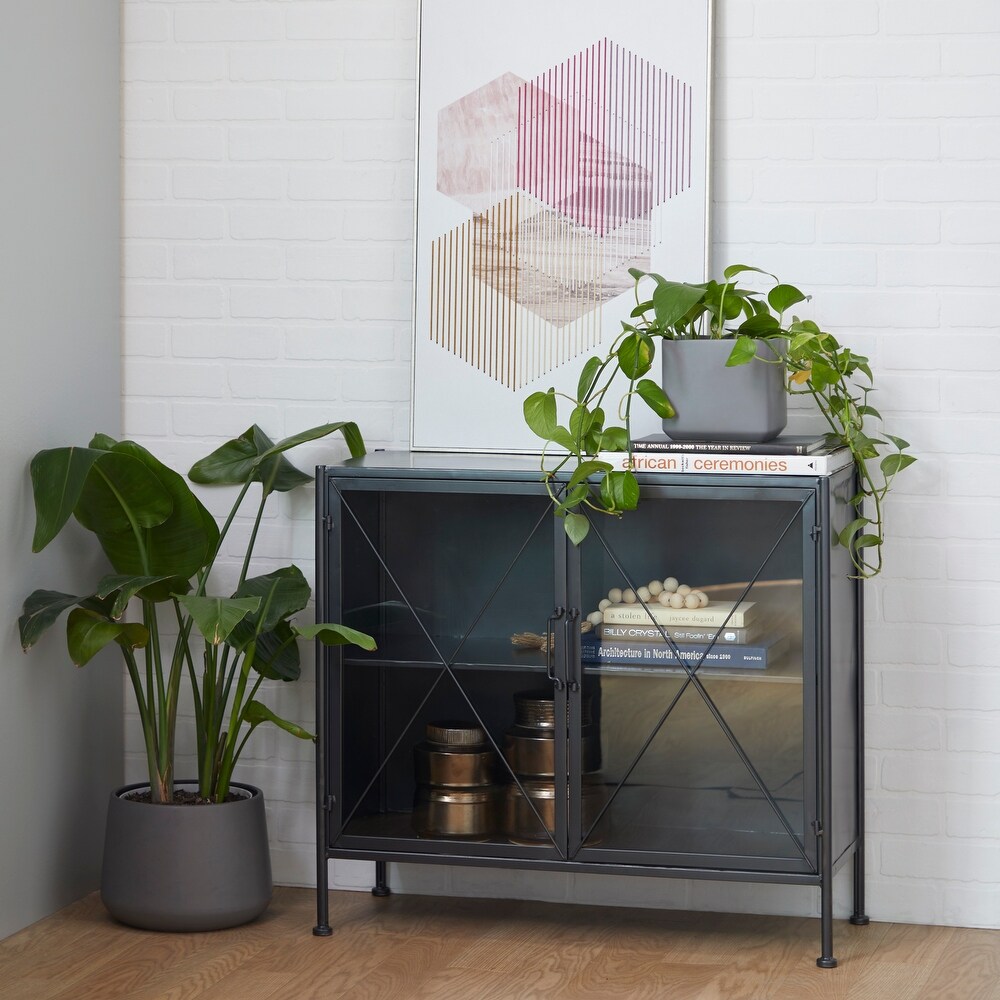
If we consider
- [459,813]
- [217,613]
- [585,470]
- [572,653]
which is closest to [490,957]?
[459,813]

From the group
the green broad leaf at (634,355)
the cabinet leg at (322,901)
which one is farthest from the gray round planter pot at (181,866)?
the green broad leaf at (634,355)

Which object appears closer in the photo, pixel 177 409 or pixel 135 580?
pixel 135 580

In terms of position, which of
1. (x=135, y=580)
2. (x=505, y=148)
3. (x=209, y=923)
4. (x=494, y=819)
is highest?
(x=505, y=148)

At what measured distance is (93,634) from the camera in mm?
2807

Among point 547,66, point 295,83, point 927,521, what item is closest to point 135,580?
point 295,83

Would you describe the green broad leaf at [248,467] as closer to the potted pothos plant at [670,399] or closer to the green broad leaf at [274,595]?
the green broad leaf at [274,595]

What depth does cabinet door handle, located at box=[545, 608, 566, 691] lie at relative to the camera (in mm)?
2686

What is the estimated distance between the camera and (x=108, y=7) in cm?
312

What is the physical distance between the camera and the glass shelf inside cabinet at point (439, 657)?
2.73 metres

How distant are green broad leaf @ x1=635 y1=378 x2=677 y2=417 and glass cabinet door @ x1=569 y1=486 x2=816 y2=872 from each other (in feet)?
0.48

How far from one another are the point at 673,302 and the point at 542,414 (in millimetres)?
304

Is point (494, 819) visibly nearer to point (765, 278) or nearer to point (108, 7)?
point (765, 278)

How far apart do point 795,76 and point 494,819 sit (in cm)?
155

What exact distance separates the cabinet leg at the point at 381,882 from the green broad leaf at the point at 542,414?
1057 millimetres
